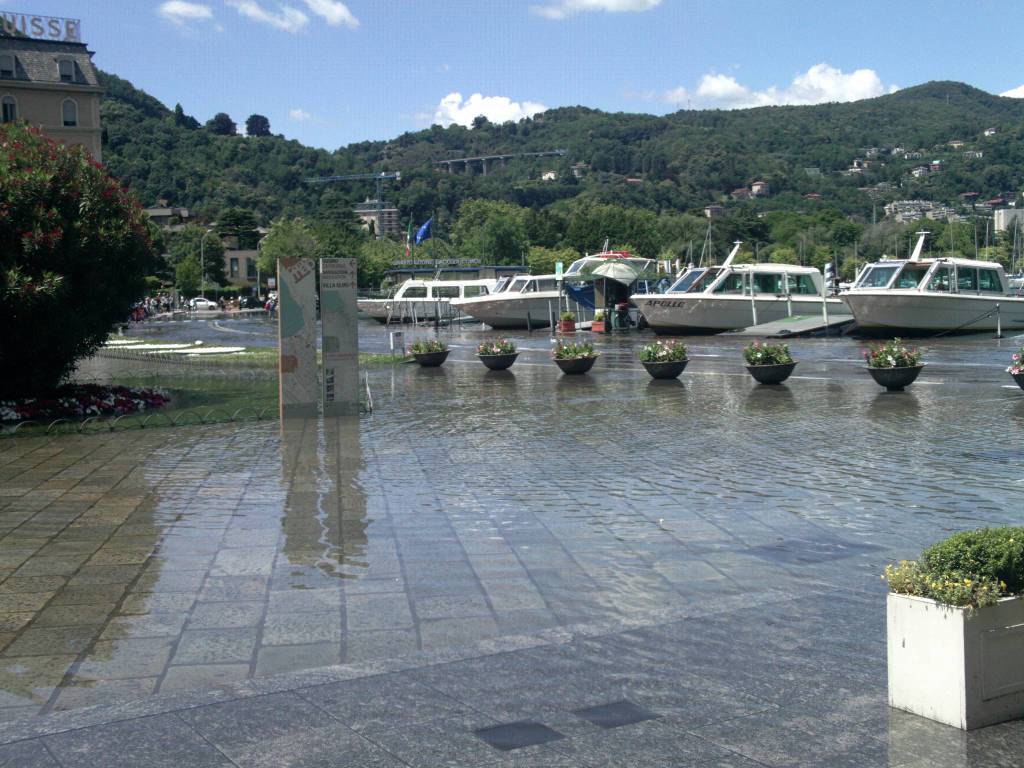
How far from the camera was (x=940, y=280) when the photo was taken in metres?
36.8

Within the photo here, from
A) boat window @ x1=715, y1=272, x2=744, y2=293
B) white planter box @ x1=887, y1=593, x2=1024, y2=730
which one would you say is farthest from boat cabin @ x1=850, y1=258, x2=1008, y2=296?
white planter box @ x1=887, y1=593, x2=1024, y2=730

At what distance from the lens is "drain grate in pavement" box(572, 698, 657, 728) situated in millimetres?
4527

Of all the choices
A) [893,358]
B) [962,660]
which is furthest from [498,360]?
[962,660]

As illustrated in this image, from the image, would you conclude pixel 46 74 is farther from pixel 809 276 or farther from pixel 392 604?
pixel 392 604

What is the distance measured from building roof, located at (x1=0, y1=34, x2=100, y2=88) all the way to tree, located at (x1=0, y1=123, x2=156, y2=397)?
2120 inches

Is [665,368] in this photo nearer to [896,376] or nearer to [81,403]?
[896,376]

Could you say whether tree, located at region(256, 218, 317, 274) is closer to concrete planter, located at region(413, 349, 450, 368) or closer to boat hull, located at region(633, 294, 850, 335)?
boat hull, located at region(633, 294, 850, 335)

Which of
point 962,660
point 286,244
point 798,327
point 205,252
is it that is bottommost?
point 962,660

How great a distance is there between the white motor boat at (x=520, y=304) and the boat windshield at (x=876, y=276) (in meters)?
13.2

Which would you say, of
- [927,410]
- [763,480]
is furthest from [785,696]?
[927,410]

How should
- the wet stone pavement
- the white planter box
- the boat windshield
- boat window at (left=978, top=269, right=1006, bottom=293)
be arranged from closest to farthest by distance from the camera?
the white planter box < the wet stone pavement < the boat windshield < boat window at (left=978, top=269, right=1006, bottom=293)

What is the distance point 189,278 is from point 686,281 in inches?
3090

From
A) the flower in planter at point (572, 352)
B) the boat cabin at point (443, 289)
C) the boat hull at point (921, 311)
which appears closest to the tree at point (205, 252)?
the boat cabin at point (443, 289)

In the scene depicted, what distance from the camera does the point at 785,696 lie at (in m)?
4.80
